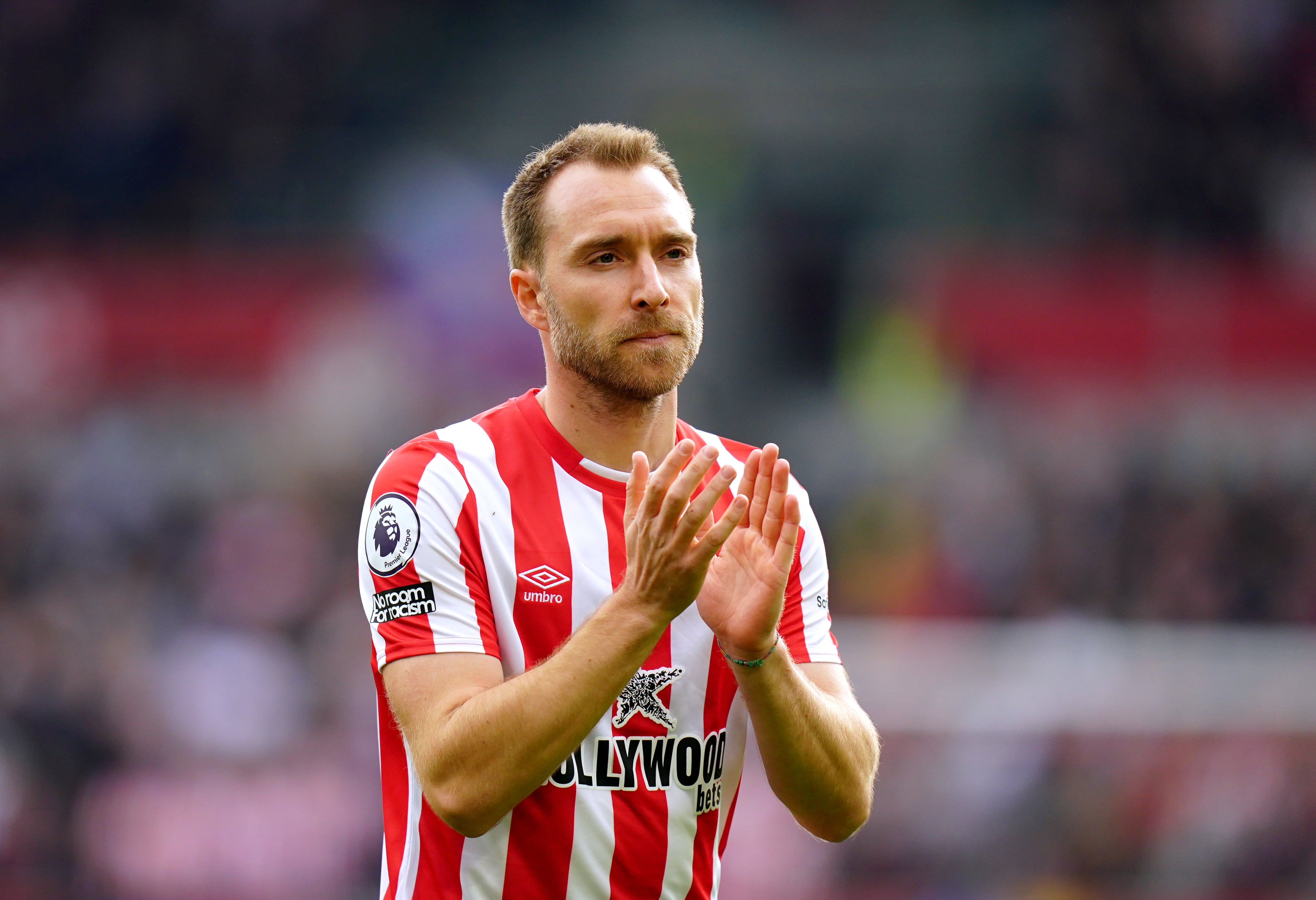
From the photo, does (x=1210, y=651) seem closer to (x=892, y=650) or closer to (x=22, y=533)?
(x=892, y=650)

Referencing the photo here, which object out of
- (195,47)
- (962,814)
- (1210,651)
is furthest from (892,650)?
(195,47)

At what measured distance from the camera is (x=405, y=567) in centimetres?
322

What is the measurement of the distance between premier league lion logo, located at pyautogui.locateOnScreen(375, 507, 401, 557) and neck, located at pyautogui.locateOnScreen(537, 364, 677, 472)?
0.51 metres

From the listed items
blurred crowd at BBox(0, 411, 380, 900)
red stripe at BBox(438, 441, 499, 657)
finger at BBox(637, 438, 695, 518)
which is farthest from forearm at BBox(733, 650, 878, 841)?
blurred crowd at BBox(0, 411, 380, 900)

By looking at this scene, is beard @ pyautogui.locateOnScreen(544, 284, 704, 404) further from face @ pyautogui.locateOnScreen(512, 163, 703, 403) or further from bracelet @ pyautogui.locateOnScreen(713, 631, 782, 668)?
bracelet @ pyautogui.locateOnScreen(713, 631, 782, 668)

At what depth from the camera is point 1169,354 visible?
1218 centimetres

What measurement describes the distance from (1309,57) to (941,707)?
9230mm

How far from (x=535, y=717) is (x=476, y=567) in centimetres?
50

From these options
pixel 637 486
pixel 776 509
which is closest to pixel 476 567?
pixel 637 486

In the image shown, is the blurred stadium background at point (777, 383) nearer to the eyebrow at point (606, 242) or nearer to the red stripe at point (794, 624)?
the red stripe at point (794, 624)

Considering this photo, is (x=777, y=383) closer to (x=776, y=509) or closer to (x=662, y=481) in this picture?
(x=776, y=509)

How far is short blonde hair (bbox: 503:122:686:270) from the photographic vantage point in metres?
3.56

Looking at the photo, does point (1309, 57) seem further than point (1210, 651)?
Yes

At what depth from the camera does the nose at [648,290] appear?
3359 millimetres
